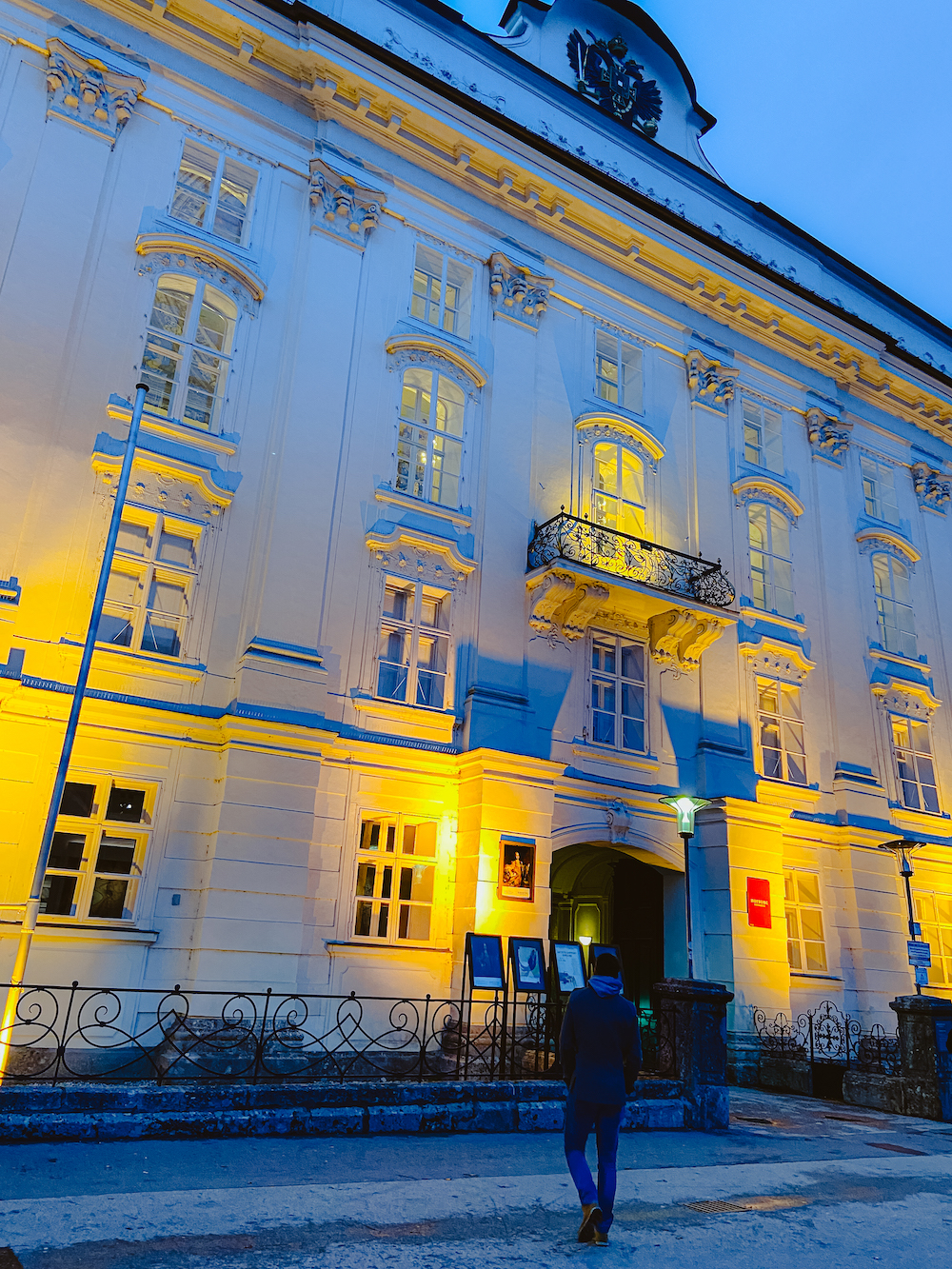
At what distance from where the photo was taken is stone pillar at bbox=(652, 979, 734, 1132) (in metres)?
11.2

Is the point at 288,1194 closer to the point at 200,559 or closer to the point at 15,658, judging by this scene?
the point at 15,658

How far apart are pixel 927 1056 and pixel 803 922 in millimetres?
5258

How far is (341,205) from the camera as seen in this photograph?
58.6 feet

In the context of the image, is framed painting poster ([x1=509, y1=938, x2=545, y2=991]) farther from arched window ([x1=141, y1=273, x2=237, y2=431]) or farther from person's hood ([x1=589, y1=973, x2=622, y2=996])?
arched window ([x1=141, y1=273, x2=237, y2=431])

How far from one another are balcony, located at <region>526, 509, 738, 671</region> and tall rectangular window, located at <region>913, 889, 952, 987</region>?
849 centimetres

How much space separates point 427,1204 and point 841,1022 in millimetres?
14824

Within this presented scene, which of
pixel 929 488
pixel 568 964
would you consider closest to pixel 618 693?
pixel 568 964

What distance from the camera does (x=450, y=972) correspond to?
1467 cm

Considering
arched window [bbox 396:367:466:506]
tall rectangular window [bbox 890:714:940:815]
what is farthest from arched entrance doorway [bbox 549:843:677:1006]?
arched window [bbox 396:367:466:506]

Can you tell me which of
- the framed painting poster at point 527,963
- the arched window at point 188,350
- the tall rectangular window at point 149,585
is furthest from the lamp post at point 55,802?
the framed painting poster at point 527,963

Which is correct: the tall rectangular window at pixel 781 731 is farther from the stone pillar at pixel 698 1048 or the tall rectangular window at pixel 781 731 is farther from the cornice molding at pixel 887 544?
the stone pillar at pixel 698 1048

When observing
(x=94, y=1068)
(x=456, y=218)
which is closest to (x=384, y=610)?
(x=94, y=1068)

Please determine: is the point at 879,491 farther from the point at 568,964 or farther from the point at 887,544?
the point at 568,964

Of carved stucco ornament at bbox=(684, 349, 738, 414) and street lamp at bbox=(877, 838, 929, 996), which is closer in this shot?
street lamp at bbox=(877, 838, 929, 996)
